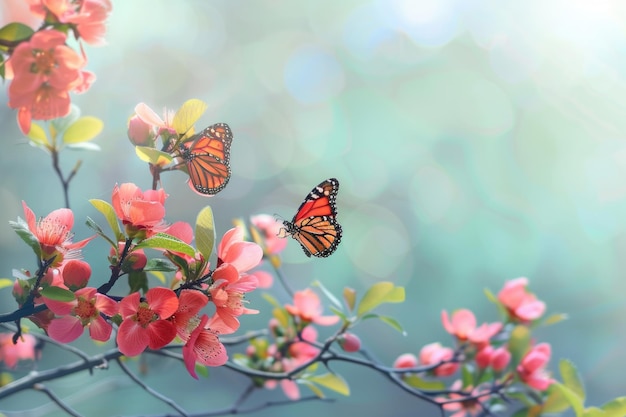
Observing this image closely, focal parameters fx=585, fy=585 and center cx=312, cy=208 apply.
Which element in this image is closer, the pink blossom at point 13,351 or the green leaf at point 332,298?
the green leaf at point 332,298

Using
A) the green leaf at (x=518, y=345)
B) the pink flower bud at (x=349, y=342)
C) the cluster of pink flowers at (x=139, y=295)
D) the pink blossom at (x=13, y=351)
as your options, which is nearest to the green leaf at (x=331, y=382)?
the pink flower bud at (x=349, y=342)

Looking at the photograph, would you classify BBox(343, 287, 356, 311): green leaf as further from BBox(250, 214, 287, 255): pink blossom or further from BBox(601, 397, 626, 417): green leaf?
BBox(601, 397, 626, 417): green leaf

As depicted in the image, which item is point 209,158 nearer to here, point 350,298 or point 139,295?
point 139,295

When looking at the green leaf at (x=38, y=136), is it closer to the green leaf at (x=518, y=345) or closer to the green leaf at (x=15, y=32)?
the green leaf at (x=15, y=32)

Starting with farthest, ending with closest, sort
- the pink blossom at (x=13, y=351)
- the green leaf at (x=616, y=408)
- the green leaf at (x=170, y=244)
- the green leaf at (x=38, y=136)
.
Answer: the pink blossom at (x=13, y=351)
the green leaf at (x=38, y=136)
the green leaf at (x=616, y=408)
the green leaf at (x=170, y=244)

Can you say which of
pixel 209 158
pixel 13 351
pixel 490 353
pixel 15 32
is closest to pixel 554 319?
pixel 490 353

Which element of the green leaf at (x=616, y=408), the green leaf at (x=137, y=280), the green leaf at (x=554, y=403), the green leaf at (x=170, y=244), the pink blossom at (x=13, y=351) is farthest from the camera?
the pink blossom at (x=13, y=351)

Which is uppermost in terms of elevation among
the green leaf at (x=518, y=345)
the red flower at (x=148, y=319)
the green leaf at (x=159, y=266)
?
the green leaf at (x=159, y=266)

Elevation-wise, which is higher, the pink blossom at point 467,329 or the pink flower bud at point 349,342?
the pink blossom at point 467,329
